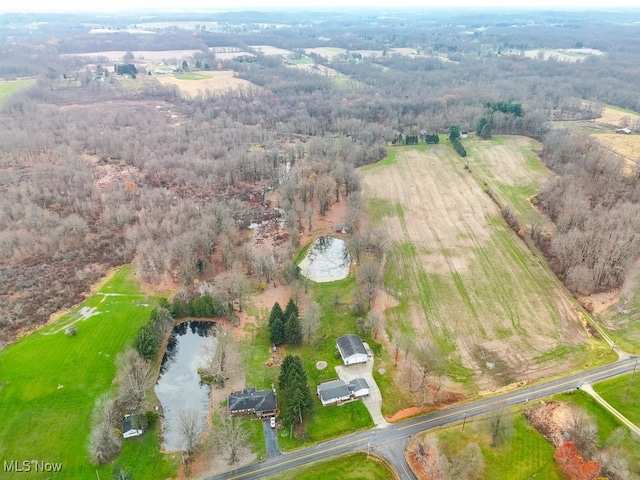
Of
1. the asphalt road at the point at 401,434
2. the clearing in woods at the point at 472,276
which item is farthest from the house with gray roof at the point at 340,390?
the clearing in woods at the point at 472,276

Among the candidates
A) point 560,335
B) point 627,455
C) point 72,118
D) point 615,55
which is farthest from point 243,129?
point 615,55

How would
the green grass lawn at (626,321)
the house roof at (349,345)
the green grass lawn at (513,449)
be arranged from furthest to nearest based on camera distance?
the green grass lawn at (626,321), the house roof at (349,345), the green grass lawn at (513,449)

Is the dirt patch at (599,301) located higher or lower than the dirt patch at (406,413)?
lower

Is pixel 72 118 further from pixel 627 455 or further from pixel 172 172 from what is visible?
pixel 627 455

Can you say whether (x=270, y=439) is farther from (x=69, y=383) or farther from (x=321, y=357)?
(x=69, y=383)

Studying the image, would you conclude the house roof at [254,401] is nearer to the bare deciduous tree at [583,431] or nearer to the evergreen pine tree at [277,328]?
the evergreen pine tree at [277,328]

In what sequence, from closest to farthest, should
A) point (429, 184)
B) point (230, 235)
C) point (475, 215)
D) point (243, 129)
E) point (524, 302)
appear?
point (524, 302) < point (230, 235) < point (475, 215) < point (429, 184) < point (243, 129)

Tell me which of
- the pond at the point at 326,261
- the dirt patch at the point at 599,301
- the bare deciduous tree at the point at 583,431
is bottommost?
the pond at the point at 326,261
